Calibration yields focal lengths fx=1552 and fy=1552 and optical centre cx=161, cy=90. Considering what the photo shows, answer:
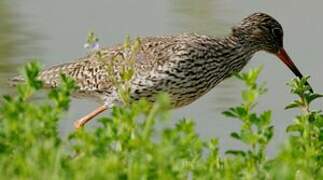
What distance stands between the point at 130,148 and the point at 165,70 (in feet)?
14.9

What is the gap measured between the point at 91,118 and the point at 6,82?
1006 millimetres

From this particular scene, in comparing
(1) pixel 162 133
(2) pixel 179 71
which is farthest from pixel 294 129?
(2) pixel 179 71

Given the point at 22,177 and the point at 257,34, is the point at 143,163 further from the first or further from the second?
the point at 257,34

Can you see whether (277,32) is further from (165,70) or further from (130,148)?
(130,148)

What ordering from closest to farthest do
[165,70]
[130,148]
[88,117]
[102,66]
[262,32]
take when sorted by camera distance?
[130,148] < [165,70] < [102,66] < [88,117] < [262,32]

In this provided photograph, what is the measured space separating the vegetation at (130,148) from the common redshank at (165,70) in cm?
378

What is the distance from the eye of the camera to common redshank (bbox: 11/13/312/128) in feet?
35.3

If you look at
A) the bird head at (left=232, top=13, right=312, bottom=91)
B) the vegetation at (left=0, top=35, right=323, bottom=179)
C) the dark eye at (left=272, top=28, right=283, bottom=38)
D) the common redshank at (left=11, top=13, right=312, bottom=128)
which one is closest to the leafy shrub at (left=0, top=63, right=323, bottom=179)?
the vegetation at (left=0, top=35, right=323, bottom=179)

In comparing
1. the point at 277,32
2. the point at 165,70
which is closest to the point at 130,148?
the point at 165,70

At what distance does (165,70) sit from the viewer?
10.8 meters

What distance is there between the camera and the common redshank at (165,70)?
35.3ft

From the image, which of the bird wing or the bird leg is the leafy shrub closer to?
the bird wing

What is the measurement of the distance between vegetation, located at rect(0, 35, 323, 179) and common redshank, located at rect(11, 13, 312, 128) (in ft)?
12.4

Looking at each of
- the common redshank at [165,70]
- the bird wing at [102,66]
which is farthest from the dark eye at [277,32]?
the bird wing at [102,66]
